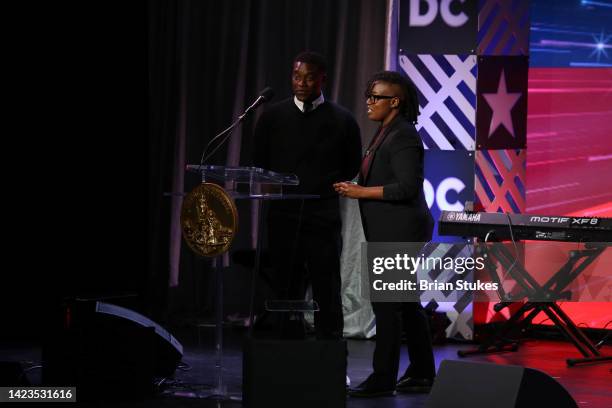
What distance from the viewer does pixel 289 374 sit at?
3.61m

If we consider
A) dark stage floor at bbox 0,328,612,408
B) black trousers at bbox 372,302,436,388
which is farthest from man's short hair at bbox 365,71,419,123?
dark stage floor at bbox 0,328,612,408

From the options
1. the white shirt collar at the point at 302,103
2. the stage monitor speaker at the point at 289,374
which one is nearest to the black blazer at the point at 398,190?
the white shirt collar at the point at 302,103

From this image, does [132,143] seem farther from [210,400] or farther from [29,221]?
[210,400]

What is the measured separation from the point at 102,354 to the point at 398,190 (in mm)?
1597

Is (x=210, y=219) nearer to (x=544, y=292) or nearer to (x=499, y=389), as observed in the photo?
(x=499, y=389)

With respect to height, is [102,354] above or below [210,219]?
below

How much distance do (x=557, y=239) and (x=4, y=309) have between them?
151 inches

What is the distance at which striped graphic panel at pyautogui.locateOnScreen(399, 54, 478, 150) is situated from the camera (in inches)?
256

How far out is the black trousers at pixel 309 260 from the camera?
453 cm

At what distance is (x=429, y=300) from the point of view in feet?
21.5

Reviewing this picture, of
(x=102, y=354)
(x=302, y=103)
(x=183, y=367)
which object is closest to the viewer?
(x=102, y=354)

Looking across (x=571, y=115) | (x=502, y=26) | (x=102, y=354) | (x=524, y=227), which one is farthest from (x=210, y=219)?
(x=571, y=115)

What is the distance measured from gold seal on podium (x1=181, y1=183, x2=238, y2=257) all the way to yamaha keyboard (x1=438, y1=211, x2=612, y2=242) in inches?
92.7

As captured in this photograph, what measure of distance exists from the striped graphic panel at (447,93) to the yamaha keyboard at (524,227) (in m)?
0.75
